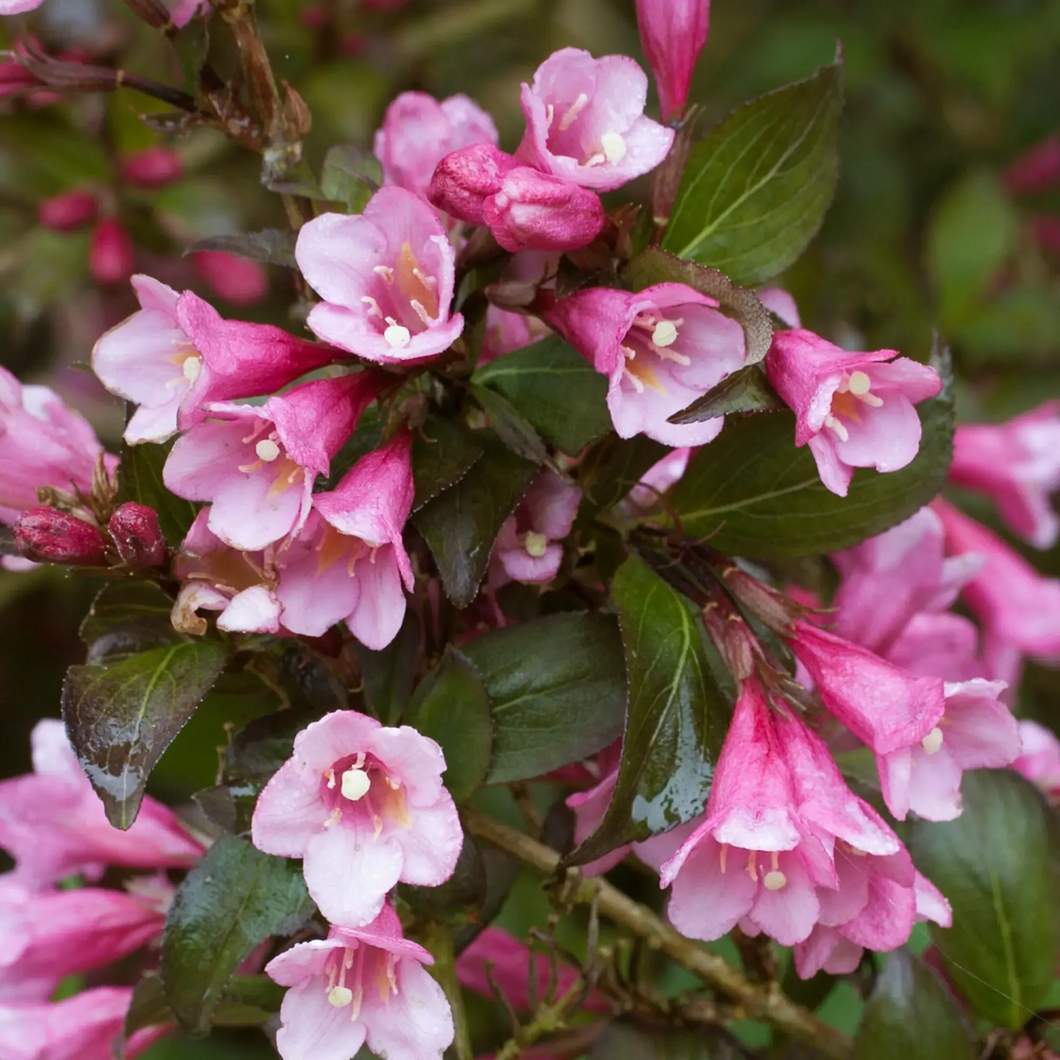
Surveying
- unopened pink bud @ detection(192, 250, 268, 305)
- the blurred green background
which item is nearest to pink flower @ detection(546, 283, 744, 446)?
the blurred green background

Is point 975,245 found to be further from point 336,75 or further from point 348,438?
point 348,438

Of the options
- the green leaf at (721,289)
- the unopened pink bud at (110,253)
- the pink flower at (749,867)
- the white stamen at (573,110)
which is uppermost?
the white stamen at (573,110)

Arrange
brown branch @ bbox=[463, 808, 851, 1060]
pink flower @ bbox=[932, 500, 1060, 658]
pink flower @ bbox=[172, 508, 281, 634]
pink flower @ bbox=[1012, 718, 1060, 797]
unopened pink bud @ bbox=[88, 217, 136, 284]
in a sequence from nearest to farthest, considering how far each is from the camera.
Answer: pink flower @ bbox=[172, 508, 281, 634] < brown branch @ bbox=[463, 808, 851, 1060] < pink flower @ bbox=[1012, 718, 1060, 797] < pink flower @ bbox=[932, 500, 1060, 658] < unopened pink bud @ bbox=[88, 217, 136, 284]

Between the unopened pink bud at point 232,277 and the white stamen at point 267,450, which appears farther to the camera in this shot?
the unopened pink bud at point 232,277

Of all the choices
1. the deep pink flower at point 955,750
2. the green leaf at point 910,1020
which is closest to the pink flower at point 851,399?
the deep pink flower at point 955,750

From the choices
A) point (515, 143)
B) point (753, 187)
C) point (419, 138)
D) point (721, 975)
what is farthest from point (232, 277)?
point (721, 975)

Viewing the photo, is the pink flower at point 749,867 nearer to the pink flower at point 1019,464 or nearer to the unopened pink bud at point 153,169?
the pink flower at point 1019,464

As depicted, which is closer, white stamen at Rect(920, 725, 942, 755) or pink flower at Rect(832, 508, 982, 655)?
white stamen at Rect(920, 725, 942, 755)

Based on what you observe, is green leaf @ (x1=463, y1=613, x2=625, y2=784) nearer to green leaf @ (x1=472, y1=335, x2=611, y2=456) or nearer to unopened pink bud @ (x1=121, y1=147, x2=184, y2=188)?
green leaf @ (x1=472, y1=335, x2=611, y2=456)
